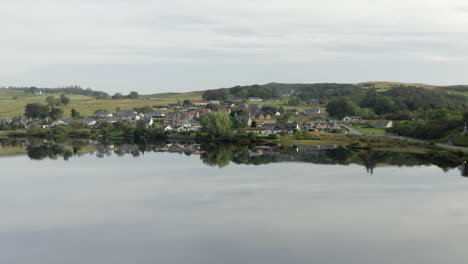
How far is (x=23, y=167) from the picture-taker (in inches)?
1230

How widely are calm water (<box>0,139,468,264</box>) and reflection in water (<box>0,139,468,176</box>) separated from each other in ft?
5.58

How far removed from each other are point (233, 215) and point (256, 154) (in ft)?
61.7

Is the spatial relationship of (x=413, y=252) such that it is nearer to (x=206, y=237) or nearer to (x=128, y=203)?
(x=206, y=237)

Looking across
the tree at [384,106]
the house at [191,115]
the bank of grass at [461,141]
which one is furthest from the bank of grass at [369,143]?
the tree at [384,106]

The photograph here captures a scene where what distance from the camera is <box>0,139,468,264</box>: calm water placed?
14.1 metres

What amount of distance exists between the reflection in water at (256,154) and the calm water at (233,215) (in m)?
1.70

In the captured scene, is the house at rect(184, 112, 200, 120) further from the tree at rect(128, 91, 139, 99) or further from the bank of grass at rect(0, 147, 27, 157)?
the tree at rect(128, 91, 139, 99)

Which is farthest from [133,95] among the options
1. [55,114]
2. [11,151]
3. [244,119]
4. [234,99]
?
[11,151]

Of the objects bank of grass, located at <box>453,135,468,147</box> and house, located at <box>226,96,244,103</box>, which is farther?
house, located at <box>226,96,244,103</box>

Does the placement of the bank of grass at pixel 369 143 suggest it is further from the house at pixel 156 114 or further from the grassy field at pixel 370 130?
the house at pixel 156 114

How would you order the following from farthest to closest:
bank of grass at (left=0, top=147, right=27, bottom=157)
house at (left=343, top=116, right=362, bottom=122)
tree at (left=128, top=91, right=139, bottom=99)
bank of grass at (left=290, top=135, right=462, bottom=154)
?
tree at (left=128, top=91, right=139, bottom=99) < house at (left=343, top=116, right=362, bottom=122) < bank of grass at (left=0, top=147, right=27, bottom=157) < bank of grass at (left=290, top=135, right=462, bottom=154)

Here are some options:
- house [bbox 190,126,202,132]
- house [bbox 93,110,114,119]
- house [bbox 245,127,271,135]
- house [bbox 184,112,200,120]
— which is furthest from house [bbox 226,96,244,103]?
house [bbox 245,127,271,135]

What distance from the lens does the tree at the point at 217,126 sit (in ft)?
156

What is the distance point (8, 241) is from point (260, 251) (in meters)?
7.87
